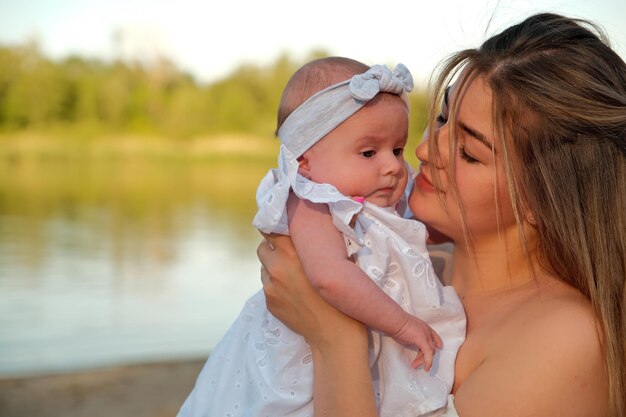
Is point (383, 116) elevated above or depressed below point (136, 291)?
above

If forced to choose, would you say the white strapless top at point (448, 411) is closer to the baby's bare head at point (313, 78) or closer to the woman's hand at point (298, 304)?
the woman's hand at point (298, 304)

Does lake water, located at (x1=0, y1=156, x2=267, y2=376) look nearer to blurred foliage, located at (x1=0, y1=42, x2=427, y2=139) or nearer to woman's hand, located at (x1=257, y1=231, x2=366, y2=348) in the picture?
woman's hand, located at (x1=257, y1=231, x2=366, y2=348)

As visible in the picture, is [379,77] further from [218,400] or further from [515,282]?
[218,400]

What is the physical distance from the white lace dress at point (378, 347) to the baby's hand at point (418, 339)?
0.17ft

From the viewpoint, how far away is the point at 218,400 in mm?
1851

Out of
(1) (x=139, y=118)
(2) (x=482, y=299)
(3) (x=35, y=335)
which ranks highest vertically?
(2) (x=482, y=299)

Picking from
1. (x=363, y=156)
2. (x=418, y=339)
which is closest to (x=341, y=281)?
(x=418, y=339)

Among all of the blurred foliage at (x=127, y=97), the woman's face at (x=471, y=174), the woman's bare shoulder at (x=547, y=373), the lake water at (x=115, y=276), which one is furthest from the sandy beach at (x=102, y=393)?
the blurred foliage at (x=127, y=97)

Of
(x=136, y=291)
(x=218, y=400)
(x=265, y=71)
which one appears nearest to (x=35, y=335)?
(x=136, y=291)

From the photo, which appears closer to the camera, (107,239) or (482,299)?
(482,299)

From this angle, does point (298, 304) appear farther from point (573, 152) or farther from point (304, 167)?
point (573, 152)

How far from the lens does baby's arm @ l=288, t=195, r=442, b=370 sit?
1599 millimetres

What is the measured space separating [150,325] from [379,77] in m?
5.16

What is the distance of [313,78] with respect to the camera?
1818 millimetres
